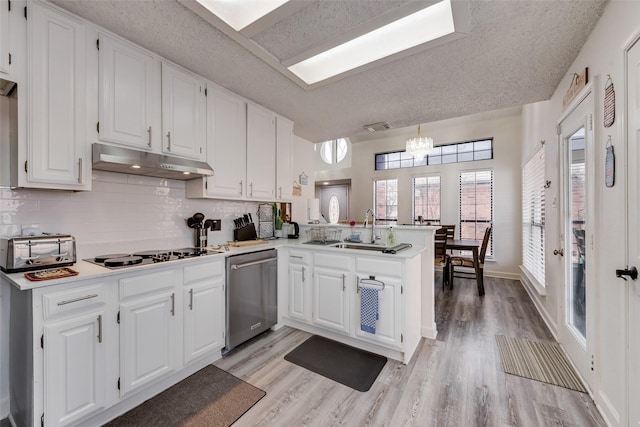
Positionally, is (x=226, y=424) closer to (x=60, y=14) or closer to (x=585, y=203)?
(x=60, y=14)

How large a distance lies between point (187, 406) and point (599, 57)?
360 cm

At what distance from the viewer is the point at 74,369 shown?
4.83 feet

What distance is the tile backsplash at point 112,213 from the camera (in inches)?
68.9

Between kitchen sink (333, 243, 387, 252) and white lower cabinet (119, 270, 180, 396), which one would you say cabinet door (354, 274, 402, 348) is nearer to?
kitchen sink (333, 243, 387, 252)

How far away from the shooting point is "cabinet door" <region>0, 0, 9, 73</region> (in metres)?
1.44

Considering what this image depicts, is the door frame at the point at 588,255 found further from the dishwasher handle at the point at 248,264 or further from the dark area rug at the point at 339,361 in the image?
the dishwasher handle at the point at 248,264

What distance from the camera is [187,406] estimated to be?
178 centimetres

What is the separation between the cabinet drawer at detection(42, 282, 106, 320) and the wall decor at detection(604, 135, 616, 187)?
311cm

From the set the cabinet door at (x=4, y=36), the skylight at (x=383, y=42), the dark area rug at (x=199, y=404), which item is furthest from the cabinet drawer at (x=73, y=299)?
the skylight at (x=383, y=42)

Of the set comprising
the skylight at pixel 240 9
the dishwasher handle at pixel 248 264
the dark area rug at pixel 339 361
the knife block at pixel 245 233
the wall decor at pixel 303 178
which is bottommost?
the dark area rug at pixel 339 361

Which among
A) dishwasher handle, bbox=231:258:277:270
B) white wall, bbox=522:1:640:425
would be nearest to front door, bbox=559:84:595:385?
white wall, bbox=522:1:640:425

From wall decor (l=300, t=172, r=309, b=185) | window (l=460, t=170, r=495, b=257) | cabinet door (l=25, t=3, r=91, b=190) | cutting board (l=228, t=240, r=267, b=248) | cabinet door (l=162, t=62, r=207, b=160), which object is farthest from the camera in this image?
window (l=460, t=170, r=495, b=257)

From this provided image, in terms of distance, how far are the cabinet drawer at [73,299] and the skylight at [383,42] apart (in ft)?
7.18

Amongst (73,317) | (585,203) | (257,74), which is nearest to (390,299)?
(585,203)
